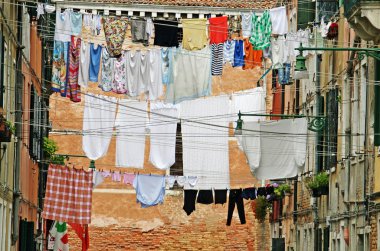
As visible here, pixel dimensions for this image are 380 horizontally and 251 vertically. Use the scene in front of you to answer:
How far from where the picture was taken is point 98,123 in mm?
43000

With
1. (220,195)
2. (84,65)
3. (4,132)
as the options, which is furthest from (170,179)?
(4,132)

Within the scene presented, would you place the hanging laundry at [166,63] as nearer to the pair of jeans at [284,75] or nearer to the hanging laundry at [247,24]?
the hanging laundry at [247,24]

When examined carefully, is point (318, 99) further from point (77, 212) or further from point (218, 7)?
point (218, 7)

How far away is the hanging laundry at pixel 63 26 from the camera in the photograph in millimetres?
37000

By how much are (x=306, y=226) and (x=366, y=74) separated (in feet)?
40.9

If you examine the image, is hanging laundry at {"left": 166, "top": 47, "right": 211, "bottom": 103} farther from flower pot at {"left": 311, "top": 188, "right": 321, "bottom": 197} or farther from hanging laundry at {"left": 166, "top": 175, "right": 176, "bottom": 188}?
hanging laundry at {"left": 166, "top": 175, "right": 176, "bottom": 188}

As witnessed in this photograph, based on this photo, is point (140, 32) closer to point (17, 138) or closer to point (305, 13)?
point (305, 13)

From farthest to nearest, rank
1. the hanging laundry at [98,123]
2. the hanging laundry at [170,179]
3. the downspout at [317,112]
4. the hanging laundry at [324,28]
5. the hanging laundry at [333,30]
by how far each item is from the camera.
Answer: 1. the hanging laundry at [170,179]
2. the hanging laundry at [98,123]
3. the downspout at [317,112]
4. the hanging laundry at [324,28]
5. the hanging laundry at [333,30]

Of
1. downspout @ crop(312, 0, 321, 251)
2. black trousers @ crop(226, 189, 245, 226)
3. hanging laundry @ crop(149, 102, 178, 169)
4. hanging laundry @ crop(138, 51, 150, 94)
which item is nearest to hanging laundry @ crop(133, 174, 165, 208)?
black trousers @ crop(226, 189, 245, 226)

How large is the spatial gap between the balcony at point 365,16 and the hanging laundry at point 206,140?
15.4 metres

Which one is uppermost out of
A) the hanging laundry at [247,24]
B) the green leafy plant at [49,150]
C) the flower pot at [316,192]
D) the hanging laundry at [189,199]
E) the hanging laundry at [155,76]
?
the hanging laundry at [247,24]

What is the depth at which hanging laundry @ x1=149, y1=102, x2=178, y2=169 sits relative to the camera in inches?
1681

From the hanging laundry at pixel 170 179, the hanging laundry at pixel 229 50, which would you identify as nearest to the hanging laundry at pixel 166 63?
the hanging laundry at pixel 229 50

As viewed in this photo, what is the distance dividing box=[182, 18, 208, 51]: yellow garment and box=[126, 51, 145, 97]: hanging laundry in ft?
4.38
